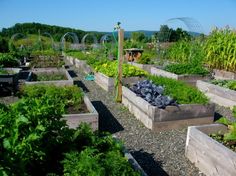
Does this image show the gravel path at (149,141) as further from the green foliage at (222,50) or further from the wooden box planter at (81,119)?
the green foliage at (222,50)

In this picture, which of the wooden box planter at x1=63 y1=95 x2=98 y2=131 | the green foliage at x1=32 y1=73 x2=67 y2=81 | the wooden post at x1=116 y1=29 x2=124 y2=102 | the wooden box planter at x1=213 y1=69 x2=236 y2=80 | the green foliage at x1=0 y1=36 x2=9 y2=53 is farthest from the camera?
the green foliage at x1=0 y1=36 x2=9 y2=53

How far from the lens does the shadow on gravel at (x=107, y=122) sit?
547 centimetres

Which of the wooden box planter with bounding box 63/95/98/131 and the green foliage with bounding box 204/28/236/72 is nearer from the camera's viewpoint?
the wooden box planter with bounding box 63/95/98/131

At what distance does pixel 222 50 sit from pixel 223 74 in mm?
972

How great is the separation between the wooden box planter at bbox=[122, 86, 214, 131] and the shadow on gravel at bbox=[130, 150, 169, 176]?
0.96 metres

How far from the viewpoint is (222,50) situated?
10.1 metres

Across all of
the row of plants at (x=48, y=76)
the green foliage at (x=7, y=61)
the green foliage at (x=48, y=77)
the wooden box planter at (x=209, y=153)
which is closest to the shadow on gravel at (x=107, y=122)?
the wooden box planter at (x=209, y=153)

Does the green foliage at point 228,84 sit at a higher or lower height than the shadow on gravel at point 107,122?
higher

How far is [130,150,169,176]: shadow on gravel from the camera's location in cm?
390

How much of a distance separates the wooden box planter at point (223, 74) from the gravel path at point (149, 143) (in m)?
4.48

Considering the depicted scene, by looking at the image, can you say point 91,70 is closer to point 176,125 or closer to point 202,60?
point 202,60

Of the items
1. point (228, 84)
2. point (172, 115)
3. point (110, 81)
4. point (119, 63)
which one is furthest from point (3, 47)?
point (172, 115)

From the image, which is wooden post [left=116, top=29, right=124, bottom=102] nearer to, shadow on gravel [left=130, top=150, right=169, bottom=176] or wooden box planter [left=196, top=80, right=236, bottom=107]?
wooden box planter [left=196, top=80, right=236, bottom=107]

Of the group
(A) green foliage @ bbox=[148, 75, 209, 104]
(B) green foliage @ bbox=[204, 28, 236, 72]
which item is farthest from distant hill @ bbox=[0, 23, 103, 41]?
(A) green foliage @ bbox=[148, 75, 209, 104]
